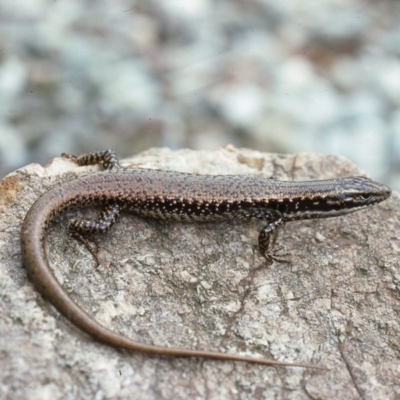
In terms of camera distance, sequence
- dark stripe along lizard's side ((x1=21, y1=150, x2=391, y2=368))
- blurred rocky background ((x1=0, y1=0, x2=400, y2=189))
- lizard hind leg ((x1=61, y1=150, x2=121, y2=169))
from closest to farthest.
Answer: dark stripe along lizard's side ((x1=21, y1=150, x2=391, y2=368)), lizard hind leg ((x1=61, y1=150, x2=121, y2=169)), blurred rocky background ((x1=0, y1=0, x2=400, y2=189))

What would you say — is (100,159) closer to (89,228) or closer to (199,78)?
(89,228)

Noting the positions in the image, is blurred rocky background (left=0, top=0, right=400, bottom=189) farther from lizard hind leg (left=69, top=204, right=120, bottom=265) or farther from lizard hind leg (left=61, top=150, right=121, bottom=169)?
lizard hind leg (left=69, top=204, right=120, bottom=265)

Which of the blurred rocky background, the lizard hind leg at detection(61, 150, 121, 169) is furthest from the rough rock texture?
the blurred rocky background

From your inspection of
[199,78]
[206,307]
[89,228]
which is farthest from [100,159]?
[199,78]

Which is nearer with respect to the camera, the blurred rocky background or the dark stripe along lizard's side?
the dark stripe along lizard's side

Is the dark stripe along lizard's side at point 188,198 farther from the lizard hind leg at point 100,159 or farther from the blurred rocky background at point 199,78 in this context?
the blurred rocky background at point 199,78

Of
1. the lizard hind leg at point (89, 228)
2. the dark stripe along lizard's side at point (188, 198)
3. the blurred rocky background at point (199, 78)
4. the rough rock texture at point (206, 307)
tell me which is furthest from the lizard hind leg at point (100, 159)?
the blurred rocky background at point (199, 78)

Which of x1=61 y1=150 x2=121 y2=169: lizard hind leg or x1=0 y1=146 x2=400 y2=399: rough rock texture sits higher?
x1=61 y1=150 x2=121 y2=169: lizard hind leg
